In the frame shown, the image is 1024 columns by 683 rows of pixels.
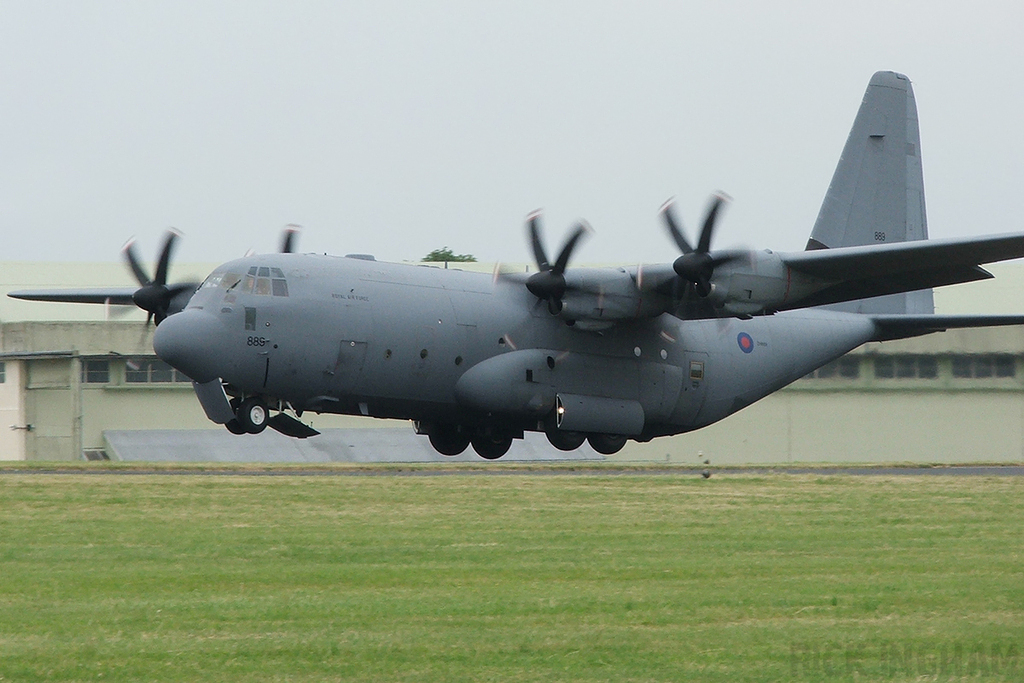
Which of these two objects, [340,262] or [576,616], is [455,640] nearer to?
[576,616]

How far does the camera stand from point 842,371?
134 ft

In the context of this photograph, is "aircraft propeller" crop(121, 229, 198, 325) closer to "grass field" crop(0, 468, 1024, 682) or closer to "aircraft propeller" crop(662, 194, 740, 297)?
"grass field" crop(0, 468, 1024, 682)

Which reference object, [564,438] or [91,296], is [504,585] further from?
[91,296]

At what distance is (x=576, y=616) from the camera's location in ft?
43.8

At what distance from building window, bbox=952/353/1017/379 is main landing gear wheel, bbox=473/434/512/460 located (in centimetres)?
1920

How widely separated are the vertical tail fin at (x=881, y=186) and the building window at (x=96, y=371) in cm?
2573

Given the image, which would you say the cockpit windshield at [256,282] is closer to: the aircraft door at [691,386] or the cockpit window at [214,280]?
the cockpit window at [214,280]

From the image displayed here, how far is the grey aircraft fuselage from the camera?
78.1ft

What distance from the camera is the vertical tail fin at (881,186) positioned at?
32.2 metres

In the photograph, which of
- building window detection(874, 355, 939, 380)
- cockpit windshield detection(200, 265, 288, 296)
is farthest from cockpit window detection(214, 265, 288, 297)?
building window detection(874, 355, 939, 380)

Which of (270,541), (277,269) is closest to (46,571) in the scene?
(270,541)

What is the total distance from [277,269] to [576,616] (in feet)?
41.8

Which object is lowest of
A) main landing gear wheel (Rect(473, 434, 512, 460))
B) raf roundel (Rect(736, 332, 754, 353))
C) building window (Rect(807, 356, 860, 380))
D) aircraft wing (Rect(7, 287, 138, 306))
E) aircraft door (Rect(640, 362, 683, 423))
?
main landing gear wheel (Rect(473, 434, 512, 460))

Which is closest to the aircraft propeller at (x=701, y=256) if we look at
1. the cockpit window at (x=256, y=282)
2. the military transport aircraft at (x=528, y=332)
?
the military transport aircraft at (x=528, y=332)
